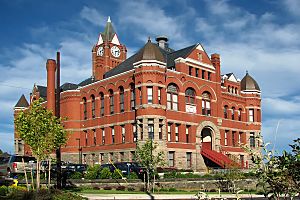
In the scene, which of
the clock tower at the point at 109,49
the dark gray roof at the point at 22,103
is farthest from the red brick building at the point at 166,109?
the clock tower at the point at 109,49

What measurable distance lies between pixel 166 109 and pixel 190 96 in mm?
5549

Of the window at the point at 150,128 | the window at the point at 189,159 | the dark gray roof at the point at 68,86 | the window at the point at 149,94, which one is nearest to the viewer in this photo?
the window at the point at 150,128

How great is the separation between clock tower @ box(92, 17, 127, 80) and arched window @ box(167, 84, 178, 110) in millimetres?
29381

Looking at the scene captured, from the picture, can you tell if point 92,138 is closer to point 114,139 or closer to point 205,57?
point 114,139

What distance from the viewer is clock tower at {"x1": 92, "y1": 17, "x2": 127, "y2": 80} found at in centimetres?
8175

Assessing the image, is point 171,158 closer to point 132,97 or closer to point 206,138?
point 132,97

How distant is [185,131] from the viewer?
53.9 metres

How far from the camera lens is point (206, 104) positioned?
5806 centimetres

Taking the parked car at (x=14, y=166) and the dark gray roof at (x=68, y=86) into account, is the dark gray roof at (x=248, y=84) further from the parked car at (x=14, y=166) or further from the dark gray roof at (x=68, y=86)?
the parked car at (x=14, y=166)

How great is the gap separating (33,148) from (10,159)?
16.4 meters

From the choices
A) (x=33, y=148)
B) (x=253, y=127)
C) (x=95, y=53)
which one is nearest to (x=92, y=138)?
(x=253, y=127)

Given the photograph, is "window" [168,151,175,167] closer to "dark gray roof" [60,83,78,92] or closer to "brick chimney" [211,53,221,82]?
"brick chimney" [211,53,221,82]

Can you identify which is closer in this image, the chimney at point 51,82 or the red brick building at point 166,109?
the red brick building at point 166,109

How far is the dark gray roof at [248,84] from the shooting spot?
65.6 m
